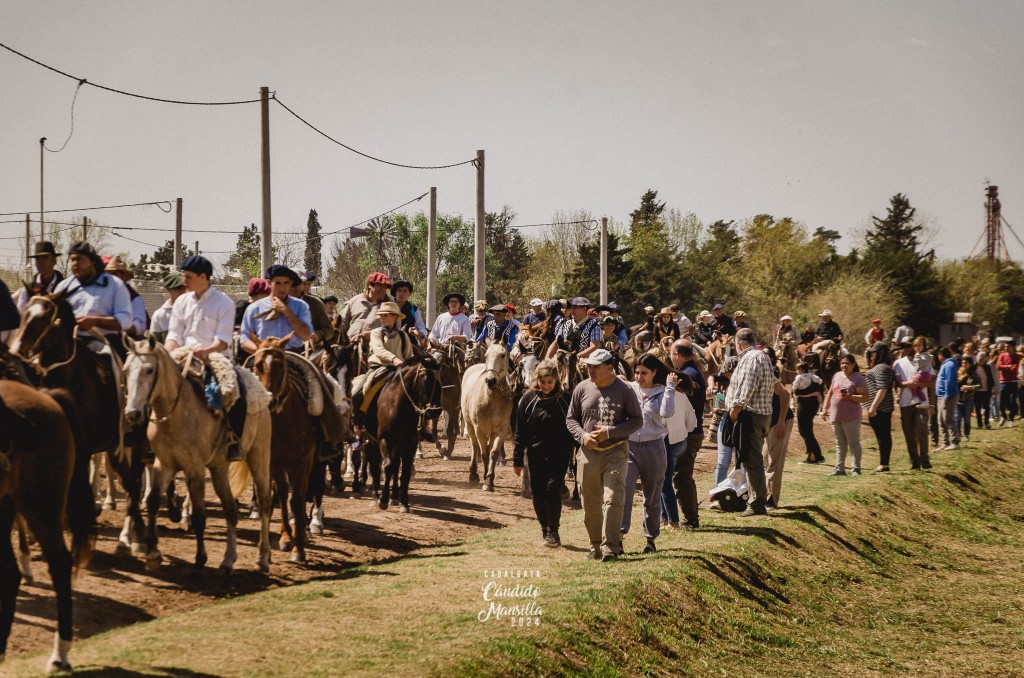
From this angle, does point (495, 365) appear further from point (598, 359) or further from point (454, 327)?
point (598, 359)

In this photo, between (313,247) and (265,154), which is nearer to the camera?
(265,154)

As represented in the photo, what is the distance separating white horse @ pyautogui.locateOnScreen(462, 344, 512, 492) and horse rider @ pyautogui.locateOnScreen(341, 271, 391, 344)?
71.3 inches

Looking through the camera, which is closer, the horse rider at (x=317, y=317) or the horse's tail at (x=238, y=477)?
the horse's tail at (x=238, y=477)

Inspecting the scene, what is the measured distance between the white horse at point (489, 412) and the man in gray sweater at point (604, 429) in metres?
5.06

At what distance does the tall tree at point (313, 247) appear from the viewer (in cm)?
9588

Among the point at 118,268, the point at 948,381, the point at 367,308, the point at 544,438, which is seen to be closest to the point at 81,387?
the point at 118,268

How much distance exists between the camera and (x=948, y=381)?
27453 mm

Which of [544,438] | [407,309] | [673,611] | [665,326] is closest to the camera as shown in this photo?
[673,611]

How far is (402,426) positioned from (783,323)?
15041 millimetres

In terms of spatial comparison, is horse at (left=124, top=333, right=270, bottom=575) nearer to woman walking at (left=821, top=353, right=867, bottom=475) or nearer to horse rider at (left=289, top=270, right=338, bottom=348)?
horse rider at (left=289, top=270, right=338, bottom=348)

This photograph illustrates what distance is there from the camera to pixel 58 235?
223 feet

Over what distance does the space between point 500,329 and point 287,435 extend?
32.7 feet

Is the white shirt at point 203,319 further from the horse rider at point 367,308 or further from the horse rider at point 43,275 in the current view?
the horse rider at point 367,308

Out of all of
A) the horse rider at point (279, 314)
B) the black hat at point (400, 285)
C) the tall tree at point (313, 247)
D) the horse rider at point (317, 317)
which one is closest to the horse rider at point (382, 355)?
the horse rider at point (317, 317)
